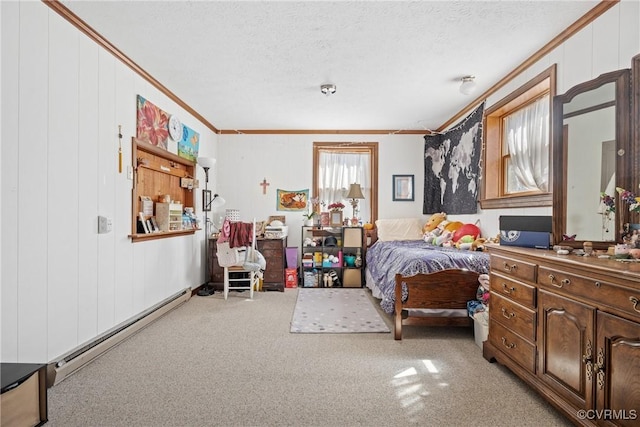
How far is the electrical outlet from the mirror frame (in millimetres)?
3237

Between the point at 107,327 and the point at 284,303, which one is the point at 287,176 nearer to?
A: the point at 284,303

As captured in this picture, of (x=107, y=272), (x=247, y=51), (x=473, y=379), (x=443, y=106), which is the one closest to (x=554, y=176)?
(x=473, y=379)

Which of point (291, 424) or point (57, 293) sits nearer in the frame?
point (291, 424)

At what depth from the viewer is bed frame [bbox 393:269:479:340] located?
268 cm

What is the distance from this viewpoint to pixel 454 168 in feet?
14.2

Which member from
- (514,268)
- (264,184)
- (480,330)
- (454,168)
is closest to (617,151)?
(514,268)

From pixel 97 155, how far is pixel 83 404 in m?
1.69

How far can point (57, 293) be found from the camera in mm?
2043

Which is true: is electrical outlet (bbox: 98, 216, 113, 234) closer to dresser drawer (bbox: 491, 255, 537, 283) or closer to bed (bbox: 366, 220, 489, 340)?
bed (bbox: 366, 220, 489, 340)

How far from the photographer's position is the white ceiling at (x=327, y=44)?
6.76ft

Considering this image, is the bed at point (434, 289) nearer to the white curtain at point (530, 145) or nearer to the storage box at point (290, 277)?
the white curtain at point (530, 145)

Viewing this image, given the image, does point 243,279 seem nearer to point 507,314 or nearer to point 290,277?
point 290,277

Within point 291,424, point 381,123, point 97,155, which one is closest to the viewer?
point 291,424

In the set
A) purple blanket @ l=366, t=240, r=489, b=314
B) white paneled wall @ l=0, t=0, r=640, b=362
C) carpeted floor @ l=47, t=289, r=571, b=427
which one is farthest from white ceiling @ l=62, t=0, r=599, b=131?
carpeted floor @ l=47, t=289, r=571, b=427
